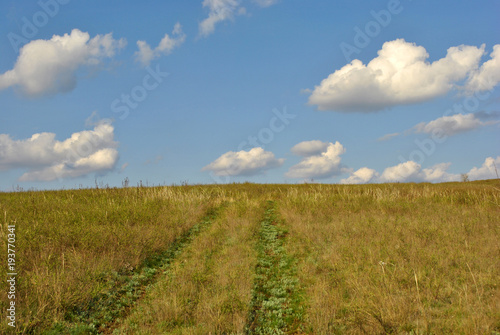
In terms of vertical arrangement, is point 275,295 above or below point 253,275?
below

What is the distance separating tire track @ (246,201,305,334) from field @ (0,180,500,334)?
0.03 m

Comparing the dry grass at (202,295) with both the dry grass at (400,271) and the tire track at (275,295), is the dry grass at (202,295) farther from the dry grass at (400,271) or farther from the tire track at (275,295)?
the dry grass at (400,271)

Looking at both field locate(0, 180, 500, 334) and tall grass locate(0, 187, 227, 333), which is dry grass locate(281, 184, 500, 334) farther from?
tall grass locate(0, 187, 227, 333)

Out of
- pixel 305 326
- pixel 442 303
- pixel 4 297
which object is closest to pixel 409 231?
pixel 442 303

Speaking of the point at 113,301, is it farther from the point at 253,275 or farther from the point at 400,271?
the point at 400,271

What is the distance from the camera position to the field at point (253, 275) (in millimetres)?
6305

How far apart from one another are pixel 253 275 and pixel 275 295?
1.00 meters

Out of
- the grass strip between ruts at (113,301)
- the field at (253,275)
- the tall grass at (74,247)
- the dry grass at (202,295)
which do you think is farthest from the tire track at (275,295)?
the tall grass at (74,247)

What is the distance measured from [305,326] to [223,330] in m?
1.71

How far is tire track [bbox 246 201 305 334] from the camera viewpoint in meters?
6.50

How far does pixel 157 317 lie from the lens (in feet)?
21.5

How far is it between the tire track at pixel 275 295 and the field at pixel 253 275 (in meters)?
0.03

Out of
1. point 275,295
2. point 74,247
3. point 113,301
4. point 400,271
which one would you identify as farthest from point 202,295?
point 74,247

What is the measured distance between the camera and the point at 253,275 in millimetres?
8641
